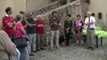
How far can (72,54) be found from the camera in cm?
1475

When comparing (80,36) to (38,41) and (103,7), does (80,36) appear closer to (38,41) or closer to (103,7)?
(38,41)

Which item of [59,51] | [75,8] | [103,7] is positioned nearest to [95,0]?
[103,7]

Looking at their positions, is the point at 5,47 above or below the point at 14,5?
below

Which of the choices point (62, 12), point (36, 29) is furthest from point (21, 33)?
point (62, 12)

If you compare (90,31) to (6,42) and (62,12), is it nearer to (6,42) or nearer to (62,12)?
(62,12)

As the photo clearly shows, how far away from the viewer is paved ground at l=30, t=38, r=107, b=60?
550 inches

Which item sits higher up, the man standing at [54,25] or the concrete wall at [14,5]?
the concrete wall at [14,5]

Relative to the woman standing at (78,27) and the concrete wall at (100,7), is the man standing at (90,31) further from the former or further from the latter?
the concrete wall at (100,7)

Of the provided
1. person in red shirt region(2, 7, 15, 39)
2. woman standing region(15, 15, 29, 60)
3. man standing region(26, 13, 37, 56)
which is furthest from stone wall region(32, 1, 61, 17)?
woman standing region(15, 15, 29, 60)

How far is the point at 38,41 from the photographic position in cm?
1505

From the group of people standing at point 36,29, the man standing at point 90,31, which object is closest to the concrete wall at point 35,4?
the group of people standing at point 36,29

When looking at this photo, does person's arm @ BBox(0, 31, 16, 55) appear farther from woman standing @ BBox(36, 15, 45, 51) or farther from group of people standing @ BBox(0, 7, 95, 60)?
woman standing @ BBox(36, 15, 45, 51)

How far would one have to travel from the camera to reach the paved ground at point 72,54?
13977 millimetres

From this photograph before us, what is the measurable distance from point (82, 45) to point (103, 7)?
8333 millimetres
